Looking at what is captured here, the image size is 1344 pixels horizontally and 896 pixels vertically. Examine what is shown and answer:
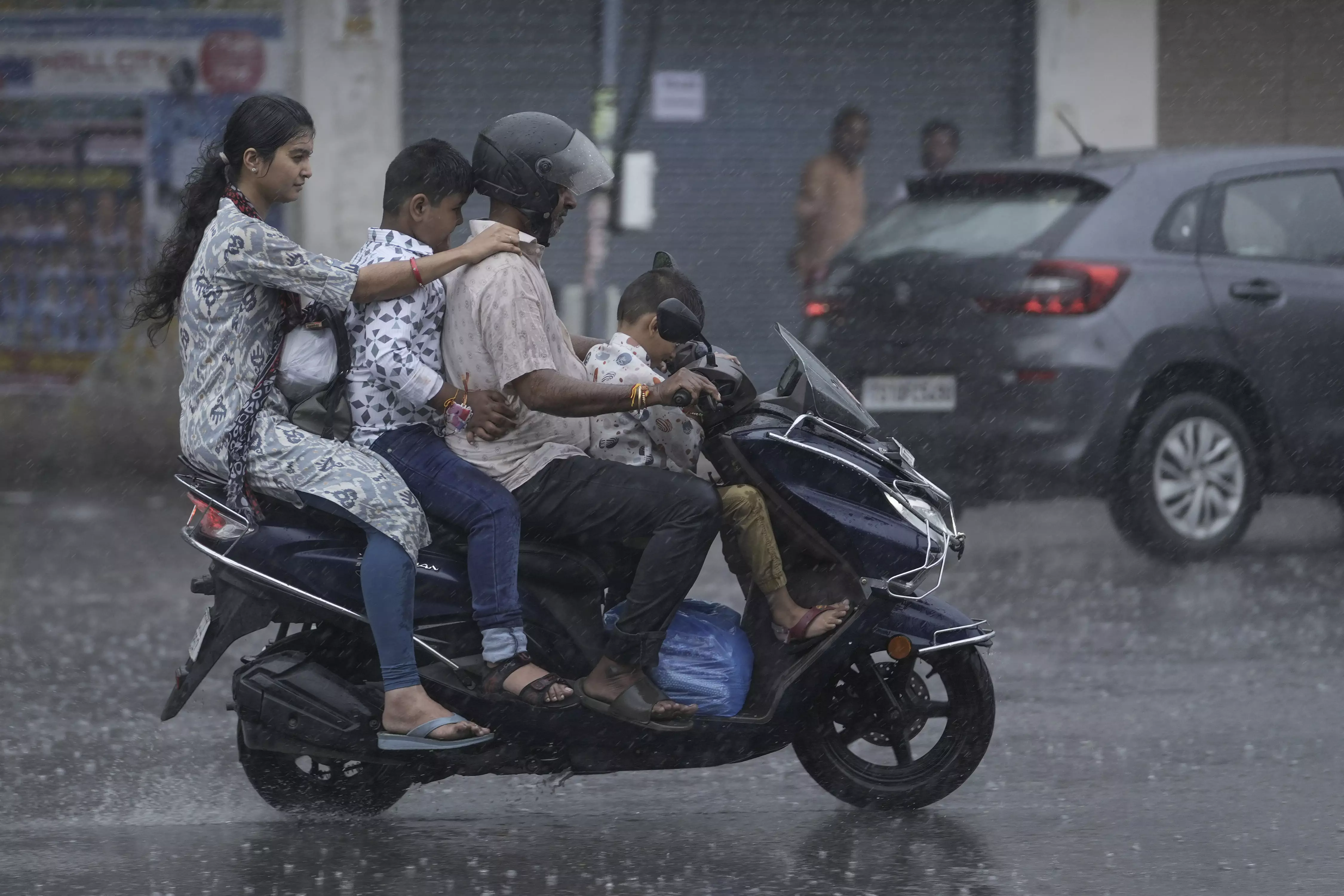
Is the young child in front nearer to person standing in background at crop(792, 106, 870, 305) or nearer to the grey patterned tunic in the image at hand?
the grey patterned tunic

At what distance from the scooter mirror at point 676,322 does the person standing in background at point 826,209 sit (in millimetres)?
8986

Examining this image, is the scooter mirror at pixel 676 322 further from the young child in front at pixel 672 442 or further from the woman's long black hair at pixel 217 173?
the woman's long black hair at pixel 217 173

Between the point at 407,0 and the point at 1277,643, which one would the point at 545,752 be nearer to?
the point at 1277,643

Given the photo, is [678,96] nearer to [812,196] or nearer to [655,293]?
[812,196]

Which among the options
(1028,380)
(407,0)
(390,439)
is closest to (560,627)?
(390,439)

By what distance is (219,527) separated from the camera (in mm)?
4633

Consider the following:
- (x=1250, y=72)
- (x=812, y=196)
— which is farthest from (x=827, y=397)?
(x=1250, y=72)

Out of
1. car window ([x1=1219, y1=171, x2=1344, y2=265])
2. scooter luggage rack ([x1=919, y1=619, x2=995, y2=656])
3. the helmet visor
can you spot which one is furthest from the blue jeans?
car window ([x1=1219, y1=171, x2=1344, y2=265])

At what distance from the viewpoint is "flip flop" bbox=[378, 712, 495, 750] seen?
4.51 metres

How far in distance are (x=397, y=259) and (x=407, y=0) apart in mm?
10165

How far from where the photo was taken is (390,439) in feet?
15.3

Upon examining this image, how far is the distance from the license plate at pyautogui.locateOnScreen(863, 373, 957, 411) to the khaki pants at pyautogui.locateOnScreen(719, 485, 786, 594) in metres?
4.13

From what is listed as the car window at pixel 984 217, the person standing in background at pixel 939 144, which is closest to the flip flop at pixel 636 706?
the car window at pixel 984 217

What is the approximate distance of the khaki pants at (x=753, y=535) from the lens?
15.4 feet
